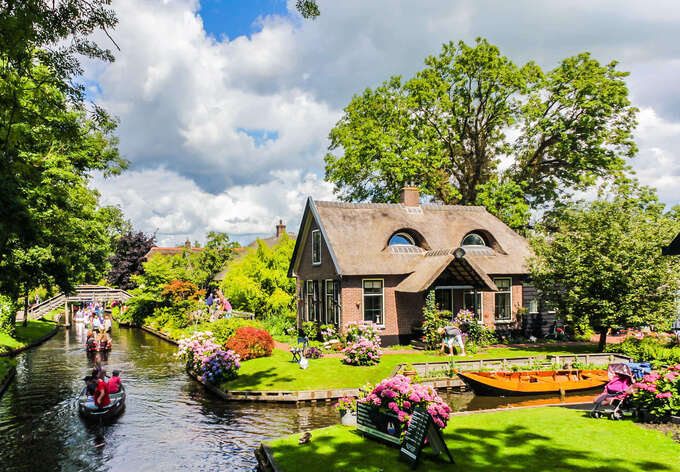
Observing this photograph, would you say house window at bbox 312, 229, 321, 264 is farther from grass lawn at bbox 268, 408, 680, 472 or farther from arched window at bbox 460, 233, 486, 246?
grass lawn at bbox 268, 408, 680, 472

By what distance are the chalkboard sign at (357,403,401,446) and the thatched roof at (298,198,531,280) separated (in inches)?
519

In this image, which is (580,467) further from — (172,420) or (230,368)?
(230,368)

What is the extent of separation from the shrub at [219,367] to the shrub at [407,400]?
364 inches

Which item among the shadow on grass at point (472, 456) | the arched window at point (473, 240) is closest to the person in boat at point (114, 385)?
the shadow on grass at point (472, 456)

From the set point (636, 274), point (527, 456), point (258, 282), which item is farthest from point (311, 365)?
point (258, 282)

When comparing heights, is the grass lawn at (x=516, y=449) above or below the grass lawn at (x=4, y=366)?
above

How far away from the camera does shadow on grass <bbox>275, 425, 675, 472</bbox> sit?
8750 millimetres

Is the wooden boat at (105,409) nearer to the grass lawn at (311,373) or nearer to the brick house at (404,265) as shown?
the grass lawn at (311,373)

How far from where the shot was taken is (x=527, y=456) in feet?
30.5

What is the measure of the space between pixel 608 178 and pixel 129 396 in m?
32.6

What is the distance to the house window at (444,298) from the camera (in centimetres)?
2598

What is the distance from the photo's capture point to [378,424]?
10.2m

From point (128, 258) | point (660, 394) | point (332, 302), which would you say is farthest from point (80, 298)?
point (660, 394)

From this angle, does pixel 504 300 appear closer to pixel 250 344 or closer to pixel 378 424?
pixel 250 344
